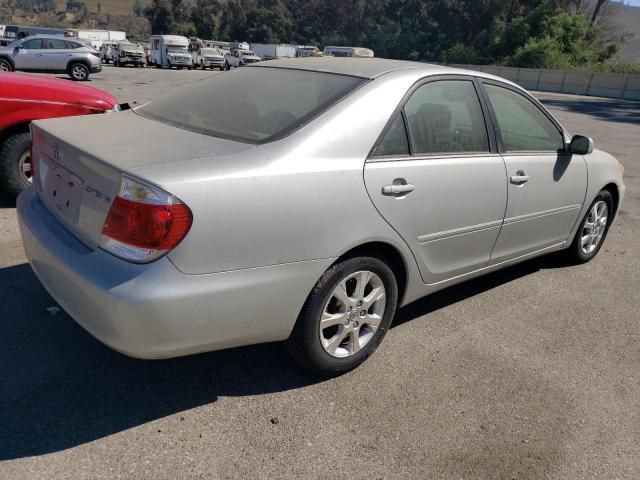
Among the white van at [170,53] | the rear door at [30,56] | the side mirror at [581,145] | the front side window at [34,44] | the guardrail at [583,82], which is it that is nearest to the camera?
the side mirror at [581,145]

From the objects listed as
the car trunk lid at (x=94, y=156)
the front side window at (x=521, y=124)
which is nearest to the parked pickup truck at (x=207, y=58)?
the front side window at (x=521, y=124)

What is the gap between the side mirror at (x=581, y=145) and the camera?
13.6 ft

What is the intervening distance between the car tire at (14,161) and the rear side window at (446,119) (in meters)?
3.57

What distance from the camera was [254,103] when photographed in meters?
3.12

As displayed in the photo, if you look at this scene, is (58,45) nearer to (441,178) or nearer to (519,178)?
(519,178)

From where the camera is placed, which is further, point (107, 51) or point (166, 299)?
→ point (107, 51)

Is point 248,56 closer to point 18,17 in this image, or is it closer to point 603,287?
point 603,287

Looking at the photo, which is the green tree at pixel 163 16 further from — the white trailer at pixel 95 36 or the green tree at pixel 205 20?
the white trailer at pixel 95 36

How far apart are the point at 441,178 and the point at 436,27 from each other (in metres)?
71.9

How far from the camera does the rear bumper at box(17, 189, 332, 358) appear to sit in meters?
2.28

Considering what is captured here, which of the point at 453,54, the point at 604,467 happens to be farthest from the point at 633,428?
the point at 453,54

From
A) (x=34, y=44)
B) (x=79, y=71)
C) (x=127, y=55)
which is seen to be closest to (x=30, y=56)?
(x=34, y=44)

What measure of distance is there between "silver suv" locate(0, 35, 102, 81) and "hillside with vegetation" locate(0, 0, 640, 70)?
3939 centimetres

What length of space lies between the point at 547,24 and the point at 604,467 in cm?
5774
